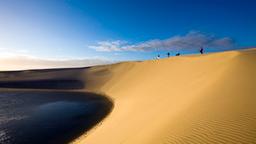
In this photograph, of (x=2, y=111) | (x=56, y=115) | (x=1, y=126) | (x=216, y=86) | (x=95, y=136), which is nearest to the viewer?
(x=216, y=86)

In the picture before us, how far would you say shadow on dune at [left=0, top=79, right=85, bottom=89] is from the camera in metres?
55.3

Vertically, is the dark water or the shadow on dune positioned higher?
the dark water

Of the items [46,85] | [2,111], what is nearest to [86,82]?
[46,85]

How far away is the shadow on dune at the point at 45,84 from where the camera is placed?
181 ft

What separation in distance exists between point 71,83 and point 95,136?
45.7 metres

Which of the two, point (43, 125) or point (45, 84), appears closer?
point (43, 125)

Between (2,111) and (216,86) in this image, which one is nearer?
(216,86)

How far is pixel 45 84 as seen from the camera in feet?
189

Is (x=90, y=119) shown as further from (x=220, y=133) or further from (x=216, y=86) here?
(x=220, y=133)

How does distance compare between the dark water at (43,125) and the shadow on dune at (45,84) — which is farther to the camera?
the shadow on dune at (45,84)

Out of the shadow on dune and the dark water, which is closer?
the dark water

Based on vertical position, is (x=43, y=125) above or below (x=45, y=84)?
above

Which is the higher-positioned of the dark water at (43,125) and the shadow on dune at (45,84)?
the dark water at (43,125)

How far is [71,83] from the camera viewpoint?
5788 centimetres
